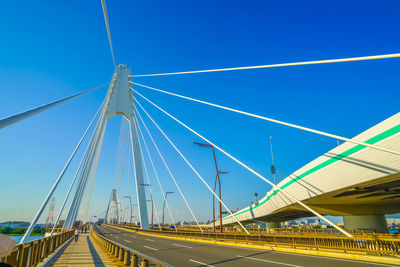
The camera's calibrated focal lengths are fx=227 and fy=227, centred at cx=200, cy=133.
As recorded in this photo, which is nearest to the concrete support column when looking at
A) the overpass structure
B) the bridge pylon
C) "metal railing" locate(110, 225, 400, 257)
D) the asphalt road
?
the overpass structure

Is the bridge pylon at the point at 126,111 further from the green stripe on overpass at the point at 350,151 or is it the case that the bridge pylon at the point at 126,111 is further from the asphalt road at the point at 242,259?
the green stripe on overpass at the point at 350,151

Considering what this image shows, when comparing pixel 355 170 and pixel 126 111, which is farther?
pixel 126 111

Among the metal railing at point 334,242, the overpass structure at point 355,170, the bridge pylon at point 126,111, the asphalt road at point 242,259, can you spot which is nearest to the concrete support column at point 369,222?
the overpass structure at point 355,170

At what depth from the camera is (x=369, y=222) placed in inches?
1057

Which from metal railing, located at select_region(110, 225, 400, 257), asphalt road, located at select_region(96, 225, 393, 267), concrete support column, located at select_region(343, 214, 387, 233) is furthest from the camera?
concrete support column, located at select_region(343, 214, 387, 233)

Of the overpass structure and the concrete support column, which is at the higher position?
the overpass structure

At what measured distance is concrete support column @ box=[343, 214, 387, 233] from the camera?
26250 millimetres

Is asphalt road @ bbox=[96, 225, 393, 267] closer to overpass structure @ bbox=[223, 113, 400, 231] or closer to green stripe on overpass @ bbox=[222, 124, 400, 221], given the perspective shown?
overpass structure @ bbox=[223, 113, 400, 231]

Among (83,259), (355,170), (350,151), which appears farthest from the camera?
(355,170)

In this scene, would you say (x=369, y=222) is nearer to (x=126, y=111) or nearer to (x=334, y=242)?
(x=334, y=242)

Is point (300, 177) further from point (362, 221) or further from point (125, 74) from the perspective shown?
point (125, 74)

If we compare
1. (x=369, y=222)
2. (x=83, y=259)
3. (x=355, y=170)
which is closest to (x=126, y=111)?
(x=83, y=259)

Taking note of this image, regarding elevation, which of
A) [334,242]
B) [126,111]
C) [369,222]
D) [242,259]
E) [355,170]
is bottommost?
[242,259]

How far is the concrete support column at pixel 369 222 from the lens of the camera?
1033 inches
